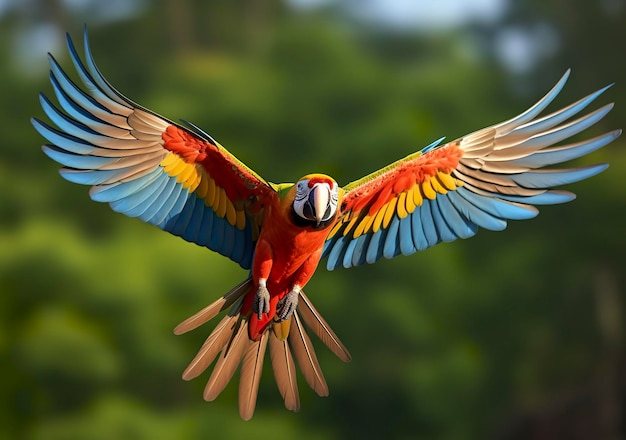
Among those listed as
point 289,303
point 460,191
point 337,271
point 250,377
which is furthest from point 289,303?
point 337,271

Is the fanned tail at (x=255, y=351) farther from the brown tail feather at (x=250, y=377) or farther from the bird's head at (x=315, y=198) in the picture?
the bird's head at (x=315, y=198)

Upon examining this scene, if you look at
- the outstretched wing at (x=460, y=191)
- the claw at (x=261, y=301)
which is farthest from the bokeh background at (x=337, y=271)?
the claw at (x=261, y=301)

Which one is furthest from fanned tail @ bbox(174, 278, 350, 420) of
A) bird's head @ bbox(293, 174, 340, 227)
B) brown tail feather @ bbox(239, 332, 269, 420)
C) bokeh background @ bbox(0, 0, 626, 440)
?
bokeh background @ bbox(0, 0, 626, 440)

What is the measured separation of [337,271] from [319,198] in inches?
139

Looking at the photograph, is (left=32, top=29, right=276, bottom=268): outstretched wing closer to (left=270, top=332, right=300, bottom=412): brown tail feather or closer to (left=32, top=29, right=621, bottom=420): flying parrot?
(left=32, top=29, right=621, bottom=420): flying parrot

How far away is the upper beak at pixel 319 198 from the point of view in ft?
6.16

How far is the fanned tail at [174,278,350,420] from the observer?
2230 mm

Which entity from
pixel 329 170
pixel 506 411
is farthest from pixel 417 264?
pixel 506 411

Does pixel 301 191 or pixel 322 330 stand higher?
pixel 301 191

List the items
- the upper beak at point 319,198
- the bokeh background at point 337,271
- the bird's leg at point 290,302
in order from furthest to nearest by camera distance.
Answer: the bokeh background at point 337,271, the bird's leg at point 290,302, the upper beak at point 319,198

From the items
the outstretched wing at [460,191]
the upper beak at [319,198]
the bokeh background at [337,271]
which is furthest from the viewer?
the bokeh background at [337,271]

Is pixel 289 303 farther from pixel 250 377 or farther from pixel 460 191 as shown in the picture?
pixel 460 191

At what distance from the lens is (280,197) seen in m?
2.04

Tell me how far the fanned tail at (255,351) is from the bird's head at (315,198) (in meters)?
0.36
